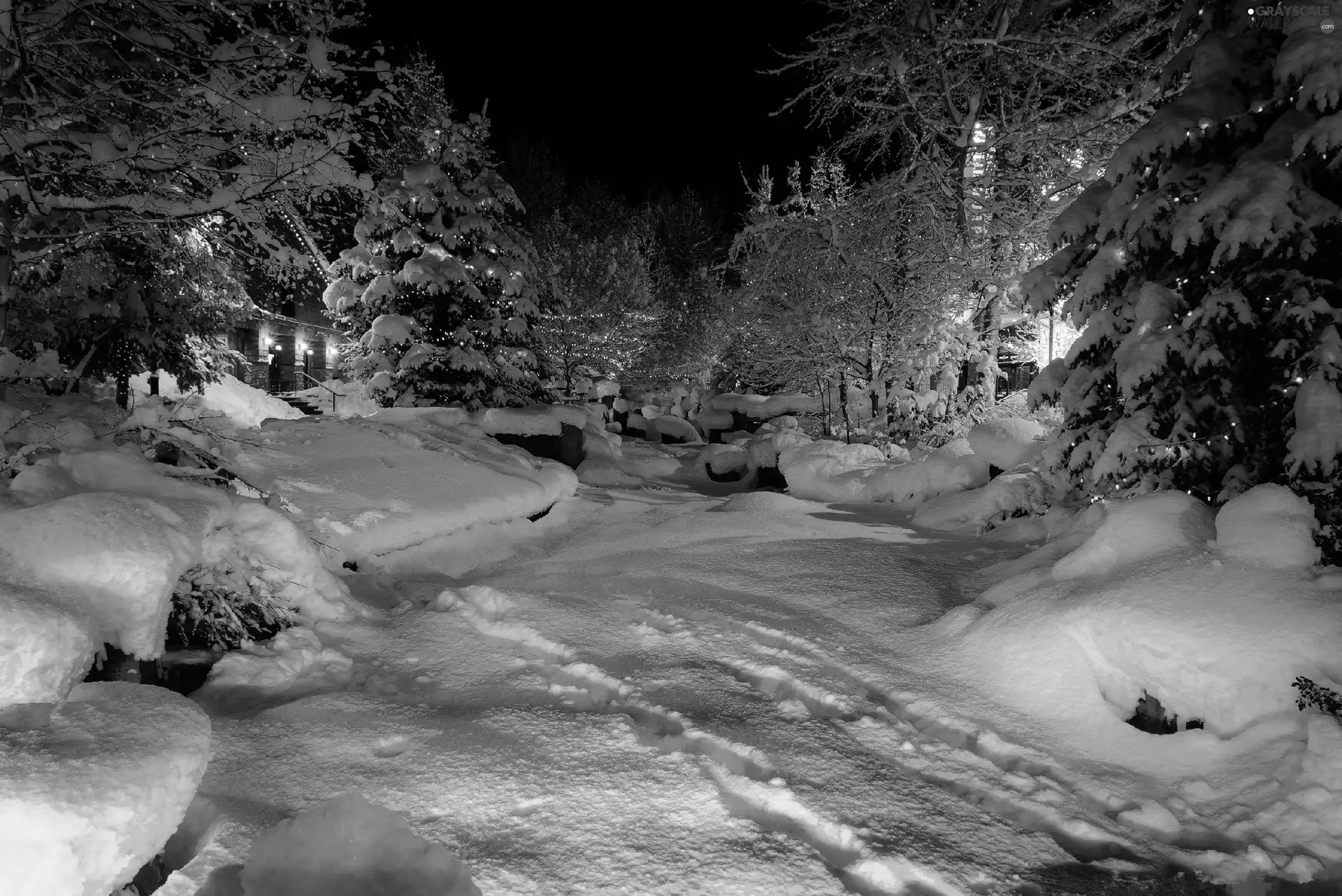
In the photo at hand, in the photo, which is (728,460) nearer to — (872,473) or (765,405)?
(872,473)

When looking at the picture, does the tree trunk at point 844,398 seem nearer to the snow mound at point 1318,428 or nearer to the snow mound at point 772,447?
the snow mound at point 772,447

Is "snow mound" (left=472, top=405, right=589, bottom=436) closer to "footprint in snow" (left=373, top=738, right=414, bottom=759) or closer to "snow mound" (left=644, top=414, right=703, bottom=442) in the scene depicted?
"footprint in snow" (left=373, top=738, right=414, bottom=759)

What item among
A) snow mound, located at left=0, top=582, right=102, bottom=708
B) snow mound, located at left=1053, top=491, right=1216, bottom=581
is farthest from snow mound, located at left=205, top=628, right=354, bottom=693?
snow mound, located at left=1053, top=491, right=1216, bottom=581

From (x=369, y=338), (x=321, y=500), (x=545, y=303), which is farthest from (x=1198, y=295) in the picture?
(x=545, y=303)

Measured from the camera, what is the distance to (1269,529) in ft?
12.2

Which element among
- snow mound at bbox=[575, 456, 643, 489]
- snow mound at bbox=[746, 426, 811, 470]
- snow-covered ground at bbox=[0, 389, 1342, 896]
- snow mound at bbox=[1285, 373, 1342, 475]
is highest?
snow mound at bbox=[1285, 373, 1342, 475]

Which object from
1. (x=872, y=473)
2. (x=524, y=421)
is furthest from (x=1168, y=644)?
(x=524, y=421)

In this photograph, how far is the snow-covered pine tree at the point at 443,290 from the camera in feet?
47.4

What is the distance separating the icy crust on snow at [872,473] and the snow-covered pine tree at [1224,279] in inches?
133

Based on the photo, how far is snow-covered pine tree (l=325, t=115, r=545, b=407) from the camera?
1445 centimetres

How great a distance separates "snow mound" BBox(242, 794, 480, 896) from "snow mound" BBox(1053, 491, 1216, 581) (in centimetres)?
400

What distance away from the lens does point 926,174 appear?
11.9 metres

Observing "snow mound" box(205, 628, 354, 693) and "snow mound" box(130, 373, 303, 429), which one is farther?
"snow mound" box(130, 373, 303, 429)

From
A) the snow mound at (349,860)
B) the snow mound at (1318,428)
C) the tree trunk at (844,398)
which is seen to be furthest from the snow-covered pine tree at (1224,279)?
the tree trunk at (844,398)
